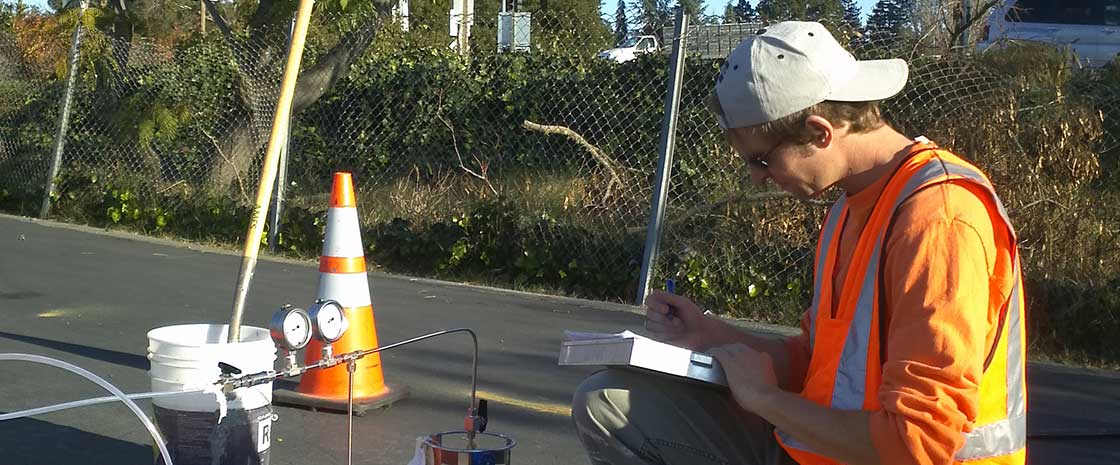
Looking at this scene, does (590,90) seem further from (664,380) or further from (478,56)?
(664,380)

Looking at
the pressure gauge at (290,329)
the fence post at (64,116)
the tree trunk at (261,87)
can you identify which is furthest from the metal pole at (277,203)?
the pressure gauge at (290,329)

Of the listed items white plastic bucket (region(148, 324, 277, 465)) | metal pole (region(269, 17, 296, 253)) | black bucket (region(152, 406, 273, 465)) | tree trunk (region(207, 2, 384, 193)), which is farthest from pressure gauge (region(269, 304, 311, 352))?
tree trunk (region(207, 2, 384, 193))

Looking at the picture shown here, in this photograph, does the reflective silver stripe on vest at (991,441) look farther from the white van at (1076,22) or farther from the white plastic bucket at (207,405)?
the white van at (1076,22)

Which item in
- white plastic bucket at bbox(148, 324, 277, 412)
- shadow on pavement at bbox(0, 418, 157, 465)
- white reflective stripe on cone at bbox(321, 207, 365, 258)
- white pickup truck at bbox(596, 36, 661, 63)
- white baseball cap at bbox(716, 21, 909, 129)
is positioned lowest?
shadow on pavement at bbox(0, 418, 157, 465)

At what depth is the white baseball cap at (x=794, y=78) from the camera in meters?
2.46

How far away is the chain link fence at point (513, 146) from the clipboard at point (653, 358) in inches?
198

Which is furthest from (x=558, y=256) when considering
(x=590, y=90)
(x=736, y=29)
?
(x=736, y=29)

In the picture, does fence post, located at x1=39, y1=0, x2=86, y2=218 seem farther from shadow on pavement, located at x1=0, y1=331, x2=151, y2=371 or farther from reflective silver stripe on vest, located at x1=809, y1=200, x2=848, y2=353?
reflective silver stripe on vest, located at x1=809, y1=200, x2=848, y2=353

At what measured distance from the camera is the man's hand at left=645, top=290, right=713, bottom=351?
325 cm

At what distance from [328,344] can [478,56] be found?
703cm

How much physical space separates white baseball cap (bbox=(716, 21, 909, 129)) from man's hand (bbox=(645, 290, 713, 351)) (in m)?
0.81

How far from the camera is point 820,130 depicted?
2.49 m

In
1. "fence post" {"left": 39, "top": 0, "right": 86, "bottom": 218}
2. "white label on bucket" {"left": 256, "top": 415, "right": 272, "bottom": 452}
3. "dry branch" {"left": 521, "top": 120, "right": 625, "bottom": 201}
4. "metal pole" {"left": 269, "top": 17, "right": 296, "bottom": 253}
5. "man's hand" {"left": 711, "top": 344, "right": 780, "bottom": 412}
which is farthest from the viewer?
"fence post" {"left": 39, "top": 0, "right": 86, "bottom": 218}

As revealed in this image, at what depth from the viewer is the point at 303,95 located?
11047 millimetres
